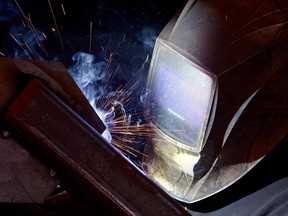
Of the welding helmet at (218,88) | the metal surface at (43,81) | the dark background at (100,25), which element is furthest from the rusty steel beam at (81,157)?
the dark background at (100,25)

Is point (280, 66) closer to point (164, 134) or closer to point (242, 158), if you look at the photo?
point (242, 158)

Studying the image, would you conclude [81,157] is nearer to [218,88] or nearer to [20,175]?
[20,175]

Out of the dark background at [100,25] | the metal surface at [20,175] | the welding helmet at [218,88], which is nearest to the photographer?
the metal surface at [20,175]

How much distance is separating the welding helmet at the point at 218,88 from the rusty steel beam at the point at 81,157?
3.99 feet

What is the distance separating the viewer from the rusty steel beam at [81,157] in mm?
1343

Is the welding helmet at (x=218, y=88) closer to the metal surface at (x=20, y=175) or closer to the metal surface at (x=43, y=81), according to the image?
the metal surface at (x=43, y=81)

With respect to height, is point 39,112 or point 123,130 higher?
point 39,112

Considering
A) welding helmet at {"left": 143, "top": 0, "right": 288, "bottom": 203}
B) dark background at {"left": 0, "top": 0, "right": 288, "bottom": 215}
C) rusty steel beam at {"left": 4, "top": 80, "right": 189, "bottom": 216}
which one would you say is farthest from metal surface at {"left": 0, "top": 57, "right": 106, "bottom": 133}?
dark background at {"left": 0, "top": 0, "right": 288, "bottom": 215}

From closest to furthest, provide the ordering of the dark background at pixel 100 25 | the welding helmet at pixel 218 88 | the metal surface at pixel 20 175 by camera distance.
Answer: the metal surface at pixel 20 175 < the welding helmet at pixel 218 88 < the dark background at pixel 100 25

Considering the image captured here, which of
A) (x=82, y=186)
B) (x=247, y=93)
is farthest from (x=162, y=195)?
(x=247, y=93)

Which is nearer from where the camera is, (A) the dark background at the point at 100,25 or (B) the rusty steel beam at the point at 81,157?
(B) the rusty steel beam at the point at 81,157

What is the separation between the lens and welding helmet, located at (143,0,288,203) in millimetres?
2408

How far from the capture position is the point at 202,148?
9.00ft

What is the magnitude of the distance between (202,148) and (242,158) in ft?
0.95
